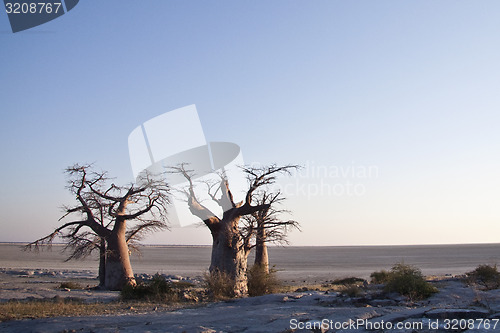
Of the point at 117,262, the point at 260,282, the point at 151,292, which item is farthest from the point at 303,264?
the point at 151,292

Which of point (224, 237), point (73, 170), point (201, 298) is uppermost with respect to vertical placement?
point (73, 170)

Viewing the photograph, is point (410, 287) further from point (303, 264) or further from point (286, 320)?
point (303, 264)

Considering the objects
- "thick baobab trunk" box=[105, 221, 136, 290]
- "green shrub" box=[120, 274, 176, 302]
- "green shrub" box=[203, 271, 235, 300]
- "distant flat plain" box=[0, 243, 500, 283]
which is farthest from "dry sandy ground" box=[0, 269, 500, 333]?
"thick baobab trunk" box=[105, 221, 136, 290]

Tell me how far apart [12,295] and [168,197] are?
6606mm

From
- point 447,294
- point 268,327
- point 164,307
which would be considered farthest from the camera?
point 447,294

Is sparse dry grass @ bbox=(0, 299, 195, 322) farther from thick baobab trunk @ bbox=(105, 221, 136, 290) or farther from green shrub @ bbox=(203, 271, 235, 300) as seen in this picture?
thick baobab trunk @ bbox=(105, 221, 136, 290)

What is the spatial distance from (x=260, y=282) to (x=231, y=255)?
1452 mm

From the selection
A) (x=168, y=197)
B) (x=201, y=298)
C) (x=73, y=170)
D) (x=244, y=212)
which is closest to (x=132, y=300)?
(x=201, y=298)

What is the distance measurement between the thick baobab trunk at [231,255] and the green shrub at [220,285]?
12.3 inches

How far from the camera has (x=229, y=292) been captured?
1395 centimetres

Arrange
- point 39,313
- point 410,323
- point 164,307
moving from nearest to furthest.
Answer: point 410,323 < point 39,313 < point 164,307

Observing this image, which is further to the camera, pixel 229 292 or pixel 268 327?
pixel 229 292

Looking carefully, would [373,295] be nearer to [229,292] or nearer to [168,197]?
[229,292]

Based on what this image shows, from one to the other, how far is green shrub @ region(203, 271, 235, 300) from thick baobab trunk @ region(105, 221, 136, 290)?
468cm
